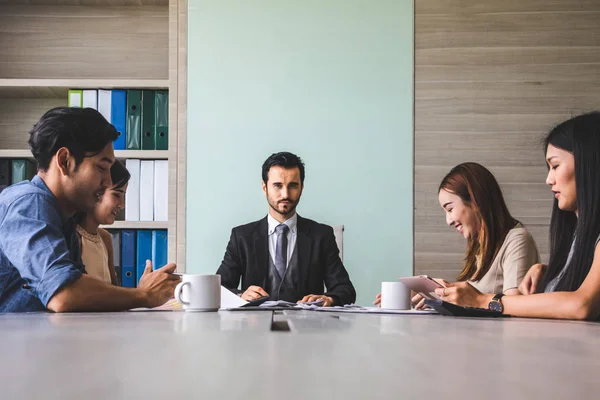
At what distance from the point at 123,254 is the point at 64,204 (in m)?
1.51

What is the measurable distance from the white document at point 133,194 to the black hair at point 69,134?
1451 mm

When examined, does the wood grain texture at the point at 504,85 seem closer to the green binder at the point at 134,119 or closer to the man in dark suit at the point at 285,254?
the man in dark suit at the point at 285,254

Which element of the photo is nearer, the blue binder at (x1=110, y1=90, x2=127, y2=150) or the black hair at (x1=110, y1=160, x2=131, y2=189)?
the black hair at (x1=110, y1=160, x2=131, y2=189)

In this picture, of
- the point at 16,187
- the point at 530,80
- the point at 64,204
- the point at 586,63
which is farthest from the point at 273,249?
the point at 586,63

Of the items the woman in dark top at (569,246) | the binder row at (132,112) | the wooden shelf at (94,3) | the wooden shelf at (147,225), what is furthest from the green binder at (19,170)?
the woman in dark top at (569,246)

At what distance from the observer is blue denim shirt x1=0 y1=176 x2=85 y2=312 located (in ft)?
4.88

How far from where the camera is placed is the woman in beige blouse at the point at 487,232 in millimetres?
2373

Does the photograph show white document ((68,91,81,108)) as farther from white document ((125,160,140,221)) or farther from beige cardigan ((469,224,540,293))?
beige cardigan ((469,224,540,293))

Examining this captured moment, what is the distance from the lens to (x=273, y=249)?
3.10 m

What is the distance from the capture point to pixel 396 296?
185 centimetres

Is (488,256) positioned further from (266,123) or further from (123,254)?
(123,254)

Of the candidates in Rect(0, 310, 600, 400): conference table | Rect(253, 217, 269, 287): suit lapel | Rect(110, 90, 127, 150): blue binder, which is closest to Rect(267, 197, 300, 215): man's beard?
Rect(253, 217, 269, 287): suit lapel

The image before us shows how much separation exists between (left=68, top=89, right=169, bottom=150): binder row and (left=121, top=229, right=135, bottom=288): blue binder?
0.49 m

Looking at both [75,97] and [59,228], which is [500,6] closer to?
[75,97]
